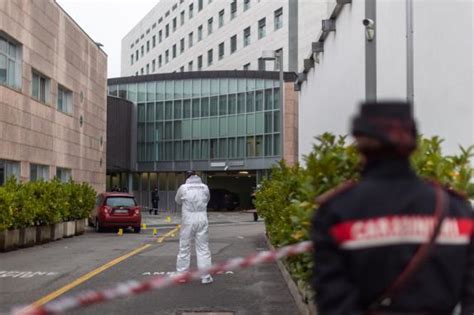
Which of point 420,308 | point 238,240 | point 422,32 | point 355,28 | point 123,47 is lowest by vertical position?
point 238,240

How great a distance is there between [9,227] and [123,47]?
80.7m

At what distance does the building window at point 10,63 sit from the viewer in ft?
68.3

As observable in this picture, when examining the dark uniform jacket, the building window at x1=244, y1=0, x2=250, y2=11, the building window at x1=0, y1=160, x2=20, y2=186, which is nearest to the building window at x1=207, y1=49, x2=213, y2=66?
the building window at x1=244, y1=0, x2=250, y2=11

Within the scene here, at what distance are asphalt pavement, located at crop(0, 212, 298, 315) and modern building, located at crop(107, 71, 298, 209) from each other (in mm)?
28098

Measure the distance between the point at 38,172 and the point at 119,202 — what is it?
13.1 feet

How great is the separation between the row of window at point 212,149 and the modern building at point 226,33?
6.44 meters

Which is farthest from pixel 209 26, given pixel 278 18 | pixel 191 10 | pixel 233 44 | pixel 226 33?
pixel 278 18

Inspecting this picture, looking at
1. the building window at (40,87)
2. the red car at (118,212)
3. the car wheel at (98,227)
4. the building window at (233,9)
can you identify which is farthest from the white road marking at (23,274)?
the building window at (233,9)

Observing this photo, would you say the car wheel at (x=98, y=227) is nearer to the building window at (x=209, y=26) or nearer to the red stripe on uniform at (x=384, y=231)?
the red stripe on uniform at (x=384, y=231)

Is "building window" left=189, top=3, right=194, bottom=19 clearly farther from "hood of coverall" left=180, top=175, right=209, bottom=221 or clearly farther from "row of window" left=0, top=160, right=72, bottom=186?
"hood of coverall" left=180, top=175, right=209, bottom=221

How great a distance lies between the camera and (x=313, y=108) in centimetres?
1984

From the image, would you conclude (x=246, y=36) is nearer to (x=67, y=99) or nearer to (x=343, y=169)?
(x=67, y=99)

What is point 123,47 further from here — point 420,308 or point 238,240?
point 420,308

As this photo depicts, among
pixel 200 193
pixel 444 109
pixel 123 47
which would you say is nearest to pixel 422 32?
pixel 444 109
